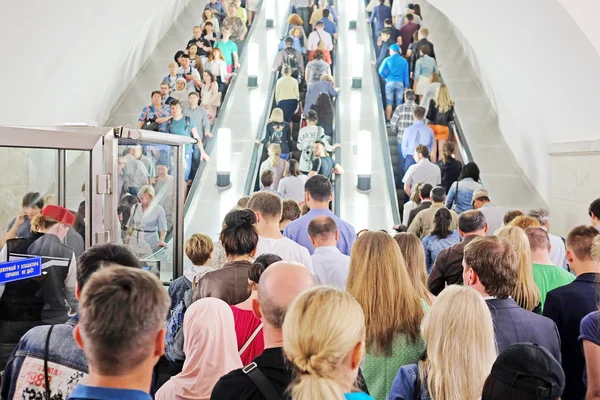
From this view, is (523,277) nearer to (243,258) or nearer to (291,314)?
(243,258)

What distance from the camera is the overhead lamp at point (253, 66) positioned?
16.4m

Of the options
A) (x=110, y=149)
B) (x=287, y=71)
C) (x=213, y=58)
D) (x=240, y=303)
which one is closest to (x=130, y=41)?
(x=213, y=58)

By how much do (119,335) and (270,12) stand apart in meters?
18.8

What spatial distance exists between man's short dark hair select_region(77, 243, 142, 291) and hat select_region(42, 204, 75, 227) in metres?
1.33

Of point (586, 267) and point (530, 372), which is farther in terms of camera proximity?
point (586, 267)

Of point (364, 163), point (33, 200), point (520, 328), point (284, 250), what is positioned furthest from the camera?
point (364, 163)

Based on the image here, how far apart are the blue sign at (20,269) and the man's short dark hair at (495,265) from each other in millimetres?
2124

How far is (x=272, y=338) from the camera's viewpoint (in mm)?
2410

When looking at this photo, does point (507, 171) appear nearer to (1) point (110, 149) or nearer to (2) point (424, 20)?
(2) point (424, 20)

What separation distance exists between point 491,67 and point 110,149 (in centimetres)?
1082

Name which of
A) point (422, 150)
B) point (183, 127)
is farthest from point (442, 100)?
point (183, 127)

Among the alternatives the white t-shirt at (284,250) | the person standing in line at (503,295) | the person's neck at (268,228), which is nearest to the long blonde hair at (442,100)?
the person's neck at (268,228)

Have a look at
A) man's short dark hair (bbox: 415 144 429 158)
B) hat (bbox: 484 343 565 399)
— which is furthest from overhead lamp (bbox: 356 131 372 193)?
hat (bbox: 484 343 565 399)

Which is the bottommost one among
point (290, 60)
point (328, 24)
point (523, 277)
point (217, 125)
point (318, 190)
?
point (523, 277)
